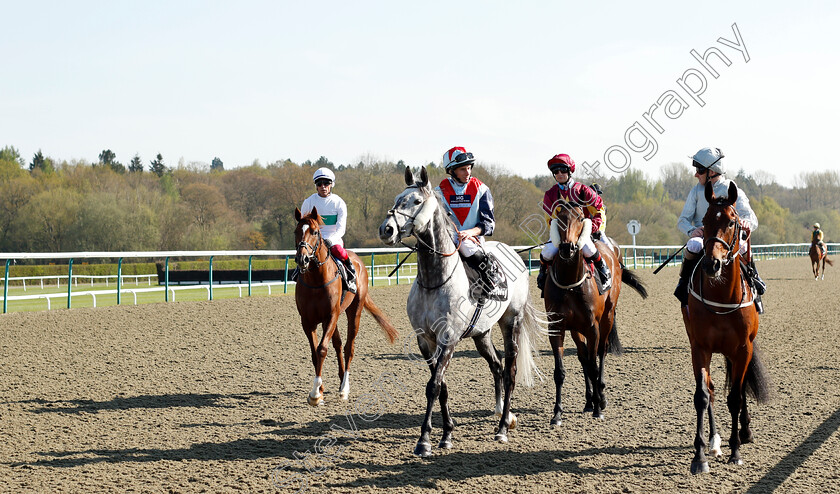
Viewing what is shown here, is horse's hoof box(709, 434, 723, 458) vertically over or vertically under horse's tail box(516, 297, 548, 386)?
under

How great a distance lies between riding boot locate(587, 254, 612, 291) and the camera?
6203mm

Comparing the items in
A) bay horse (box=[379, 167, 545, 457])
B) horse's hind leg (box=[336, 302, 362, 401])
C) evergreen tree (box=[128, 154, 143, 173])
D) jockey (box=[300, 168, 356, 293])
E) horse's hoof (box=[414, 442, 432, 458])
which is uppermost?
evergreen tree (box=[128, 154, 143, 173])

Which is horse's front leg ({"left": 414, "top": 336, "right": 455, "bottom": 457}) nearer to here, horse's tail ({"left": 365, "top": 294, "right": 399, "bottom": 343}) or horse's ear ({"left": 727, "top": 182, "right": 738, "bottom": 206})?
horse's ear ({"left": 727, "top": 182, "right": 738, "bottom": 206})

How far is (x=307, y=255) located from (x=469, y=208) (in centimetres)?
164

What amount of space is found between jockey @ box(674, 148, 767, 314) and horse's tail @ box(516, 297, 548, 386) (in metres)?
1.25

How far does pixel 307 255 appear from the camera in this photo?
6.14 m

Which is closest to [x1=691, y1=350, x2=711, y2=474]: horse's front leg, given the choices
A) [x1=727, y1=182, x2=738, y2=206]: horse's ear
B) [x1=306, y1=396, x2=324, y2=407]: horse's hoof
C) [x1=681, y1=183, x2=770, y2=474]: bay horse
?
[x1=681, y1=183, x2=770, y2=474]: bay horse

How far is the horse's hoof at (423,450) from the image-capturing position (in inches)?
181

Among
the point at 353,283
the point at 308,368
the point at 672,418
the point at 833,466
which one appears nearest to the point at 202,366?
the point at 308,368

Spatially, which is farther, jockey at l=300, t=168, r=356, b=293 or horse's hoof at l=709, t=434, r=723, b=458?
jockey at l=300, t=168, r=356, b=293

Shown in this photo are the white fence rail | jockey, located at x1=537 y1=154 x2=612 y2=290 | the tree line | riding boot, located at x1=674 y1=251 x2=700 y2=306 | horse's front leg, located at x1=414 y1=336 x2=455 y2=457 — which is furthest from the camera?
the tree line

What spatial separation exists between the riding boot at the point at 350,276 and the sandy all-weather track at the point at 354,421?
3.24 ft

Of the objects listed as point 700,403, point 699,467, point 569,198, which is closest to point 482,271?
point 569,198

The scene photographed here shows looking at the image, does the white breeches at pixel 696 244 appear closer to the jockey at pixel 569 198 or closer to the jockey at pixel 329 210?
the jockey at pixel 569 198
